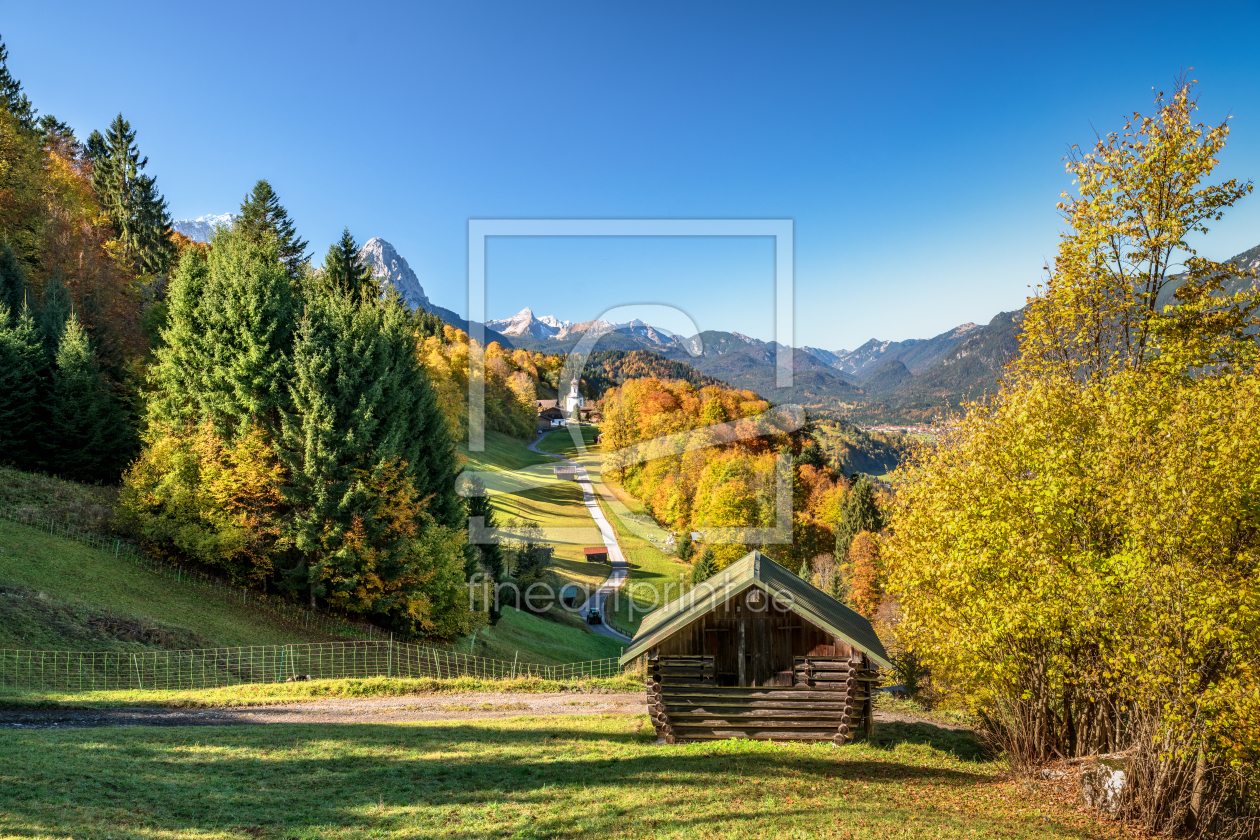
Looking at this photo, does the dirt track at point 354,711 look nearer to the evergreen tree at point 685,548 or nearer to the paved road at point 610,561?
the paved road at point 610,561

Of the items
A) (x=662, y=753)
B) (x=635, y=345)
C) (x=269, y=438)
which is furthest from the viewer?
(x=635, y=345)

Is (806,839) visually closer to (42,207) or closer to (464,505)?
(464,505)

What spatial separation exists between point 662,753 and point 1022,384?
12048mm

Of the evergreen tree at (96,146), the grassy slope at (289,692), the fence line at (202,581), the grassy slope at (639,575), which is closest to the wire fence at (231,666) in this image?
the grassy slope at (289,692)

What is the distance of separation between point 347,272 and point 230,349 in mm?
13081

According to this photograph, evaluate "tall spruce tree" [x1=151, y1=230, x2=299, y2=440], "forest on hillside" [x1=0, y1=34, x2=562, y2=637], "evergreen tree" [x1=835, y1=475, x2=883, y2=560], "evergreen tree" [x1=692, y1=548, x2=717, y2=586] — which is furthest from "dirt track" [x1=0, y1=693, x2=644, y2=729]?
"evergreen tree" [x1=835, y1=475, x2=883, y2=560]

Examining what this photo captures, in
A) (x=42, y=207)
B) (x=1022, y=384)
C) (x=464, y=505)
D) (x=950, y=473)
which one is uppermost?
(x=42, y=207)

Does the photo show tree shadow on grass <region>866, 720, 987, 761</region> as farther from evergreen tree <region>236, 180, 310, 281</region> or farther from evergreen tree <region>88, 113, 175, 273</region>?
evergreen tree <region>88, 113, 175, 273</region>

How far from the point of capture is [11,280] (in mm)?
37312

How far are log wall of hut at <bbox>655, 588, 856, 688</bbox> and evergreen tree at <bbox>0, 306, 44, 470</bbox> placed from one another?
3456cm

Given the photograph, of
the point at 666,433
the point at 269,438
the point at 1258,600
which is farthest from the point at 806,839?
the point at 666,433

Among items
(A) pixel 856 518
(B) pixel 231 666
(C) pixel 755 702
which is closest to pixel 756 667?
(C) pixel 755 702

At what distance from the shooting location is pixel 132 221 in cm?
5650

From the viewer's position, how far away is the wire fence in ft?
58.5
